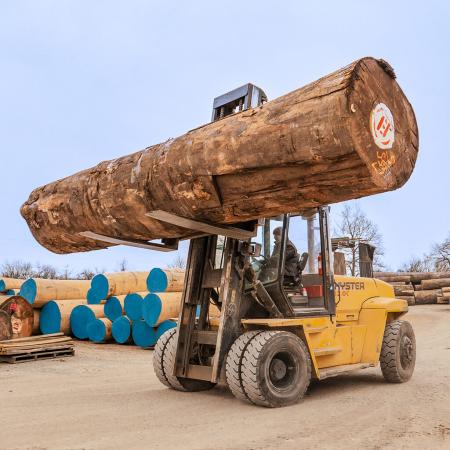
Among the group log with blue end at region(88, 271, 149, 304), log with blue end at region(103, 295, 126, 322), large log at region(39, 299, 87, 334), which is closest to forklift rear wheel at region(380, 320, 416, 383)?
log with blue end at region(103, 295, 126, 322)

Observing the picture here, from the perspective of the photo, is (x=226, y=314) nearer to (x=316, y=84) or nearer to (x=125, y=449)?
(x=125, y=449)

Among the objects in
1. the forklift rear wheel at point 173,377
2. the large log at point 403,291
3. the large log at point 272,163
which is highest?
the large log at point 272,163

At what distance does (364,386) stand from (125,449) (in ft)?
14.2


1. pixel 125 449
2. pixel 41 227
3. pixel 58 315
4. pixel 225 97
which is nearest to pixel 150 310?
pixel 58 315

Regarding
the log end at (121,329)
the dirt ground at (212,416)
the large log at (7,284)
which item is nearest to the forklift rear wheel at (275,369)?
the dirt ground at (212,416)

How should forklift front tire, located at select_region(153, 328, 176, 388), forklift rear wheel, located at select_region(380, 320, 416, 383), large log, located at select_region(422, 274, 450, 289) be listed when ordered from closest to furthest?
forklift front tire, located at select_region(153, 328, 176, 388), forklift rear wheel, located at select_region(380, 320, 416, 383), large log, located at select_region(422, 274, 450, 289)

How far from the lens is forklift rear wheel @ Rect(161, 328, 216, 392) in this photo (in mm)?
6934

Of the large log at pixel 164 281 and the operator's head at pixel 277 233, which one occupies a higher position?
the operator's head at pixel 277 233

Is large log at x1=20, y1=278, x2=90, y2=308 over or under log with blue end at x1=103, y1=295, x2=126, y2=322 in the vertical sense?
over

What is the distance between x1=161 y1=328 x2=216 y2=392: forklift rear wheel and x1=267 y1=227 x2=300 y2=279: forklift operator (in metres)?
1.59

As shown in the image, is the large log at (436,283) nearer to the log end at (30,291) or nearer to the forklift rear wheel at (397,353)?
the log end at (30,291)

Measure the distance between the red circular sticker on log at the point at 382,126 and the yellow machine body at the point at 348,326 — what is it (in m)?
2.54

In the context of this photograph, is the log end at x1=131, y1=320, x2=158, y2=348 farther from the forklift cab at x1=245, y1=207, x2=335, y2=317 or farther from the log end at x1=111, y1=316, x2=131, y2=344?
the forklift cab at x1=245, y1=207, x2=335, y2=317

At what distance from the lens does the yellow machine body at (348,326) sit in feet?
22.1
